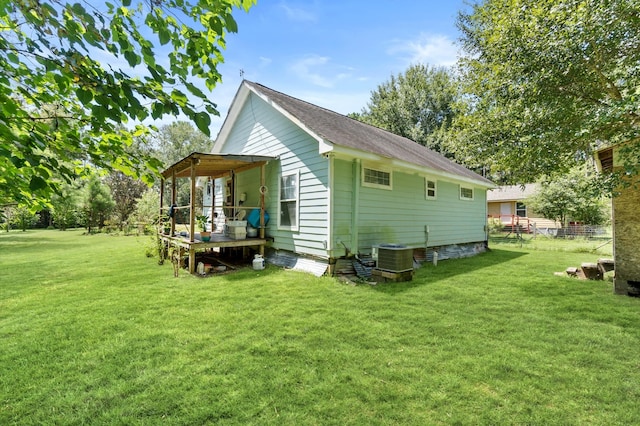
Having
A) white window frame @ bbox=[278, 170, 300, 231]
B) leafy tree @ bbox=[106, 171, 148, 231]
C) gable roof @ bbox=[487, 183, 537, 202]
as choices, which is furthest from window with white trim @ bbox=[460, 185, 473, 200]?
leafy tree @ bbox=[106, 171, 148, 231]

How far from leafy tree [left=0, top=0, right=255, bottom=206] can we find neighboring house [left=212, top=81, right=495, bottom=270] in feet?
14.3

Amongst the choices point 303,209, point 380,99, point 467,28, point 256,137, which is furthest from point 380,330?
point 380,99

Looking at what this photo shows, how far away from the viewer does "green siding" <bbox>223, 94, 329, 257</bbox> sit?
6898mm

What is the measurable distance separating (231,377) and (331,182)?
15.2 feet

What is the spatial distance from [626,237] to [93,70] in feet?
26.5

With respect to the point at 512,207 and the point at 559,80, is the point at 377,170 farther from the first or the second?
the point at 512,207

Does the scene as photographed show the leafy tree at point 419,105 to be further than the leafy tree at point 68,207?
Yes

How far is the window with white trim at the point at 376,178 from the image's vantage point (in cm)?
741

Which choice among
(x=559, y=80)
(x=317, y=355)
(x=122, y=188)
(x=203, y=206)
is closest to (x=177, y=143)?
(x=122, y=188)

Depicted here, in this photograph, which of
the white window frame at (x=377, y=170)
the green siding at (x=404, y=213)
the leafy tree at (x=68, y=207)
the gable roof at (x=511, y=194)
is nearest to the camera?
the green siding at (x=404, y=213)

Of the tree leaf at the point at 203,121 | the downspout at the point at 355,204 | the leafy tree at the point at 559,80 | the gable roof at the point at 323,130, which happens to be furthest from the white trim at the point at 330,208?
the tree leaf at the point at 203,121

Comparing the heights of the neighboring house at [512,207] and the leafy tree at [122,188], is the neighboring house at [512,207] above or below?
below

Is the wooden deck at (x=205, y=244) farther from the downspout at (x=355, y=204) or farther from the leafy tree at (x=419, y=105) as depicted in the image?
the leafy tree at (x=419, y=105)

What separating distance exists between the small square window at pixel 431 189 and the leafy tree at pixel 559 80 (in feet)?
8.87
